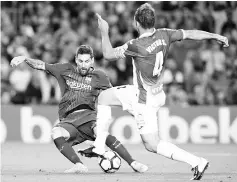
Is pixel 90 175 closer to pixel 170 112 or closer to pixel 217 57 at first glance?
pixel 170 112

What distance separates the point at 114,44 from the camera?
1778 centimetres

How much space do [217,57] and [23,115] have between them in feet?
16.4

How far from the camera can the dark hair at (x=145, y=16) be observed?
8.12 metres

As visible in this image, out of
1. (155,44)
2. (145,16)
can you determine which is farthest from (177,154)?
(145,16)

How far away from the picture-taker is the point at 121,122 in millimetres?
16703

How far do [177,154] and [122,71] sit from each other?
936 cm

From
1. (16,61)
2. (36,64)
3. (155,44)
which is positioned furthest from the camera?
(36,64)

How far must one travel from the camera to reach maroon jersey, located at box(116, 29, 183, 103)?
828 cm

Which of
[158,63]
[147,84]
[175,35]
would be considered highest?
[175,35]

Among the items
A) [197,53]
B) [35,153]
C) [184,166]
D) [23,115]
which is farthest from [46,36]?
[184,166]

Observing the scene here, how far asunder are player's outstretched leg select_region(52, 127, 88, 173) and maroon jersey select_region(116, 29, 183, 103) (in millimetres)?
1285

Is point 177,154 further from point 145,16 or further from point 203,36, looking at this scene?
point 145,16

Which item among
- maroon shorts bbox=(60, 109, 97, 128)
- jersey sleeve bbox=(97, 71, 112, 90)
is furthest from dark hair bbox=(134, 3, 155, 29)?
maroon shorts bbox=(60, 109, 97, 128)

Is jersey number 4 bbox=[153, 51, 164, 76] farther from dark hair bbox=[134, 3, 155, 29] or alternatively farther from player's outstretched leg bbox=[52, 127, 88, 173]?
player's outstretched leg bbox=[52, 127, 88, 173]
